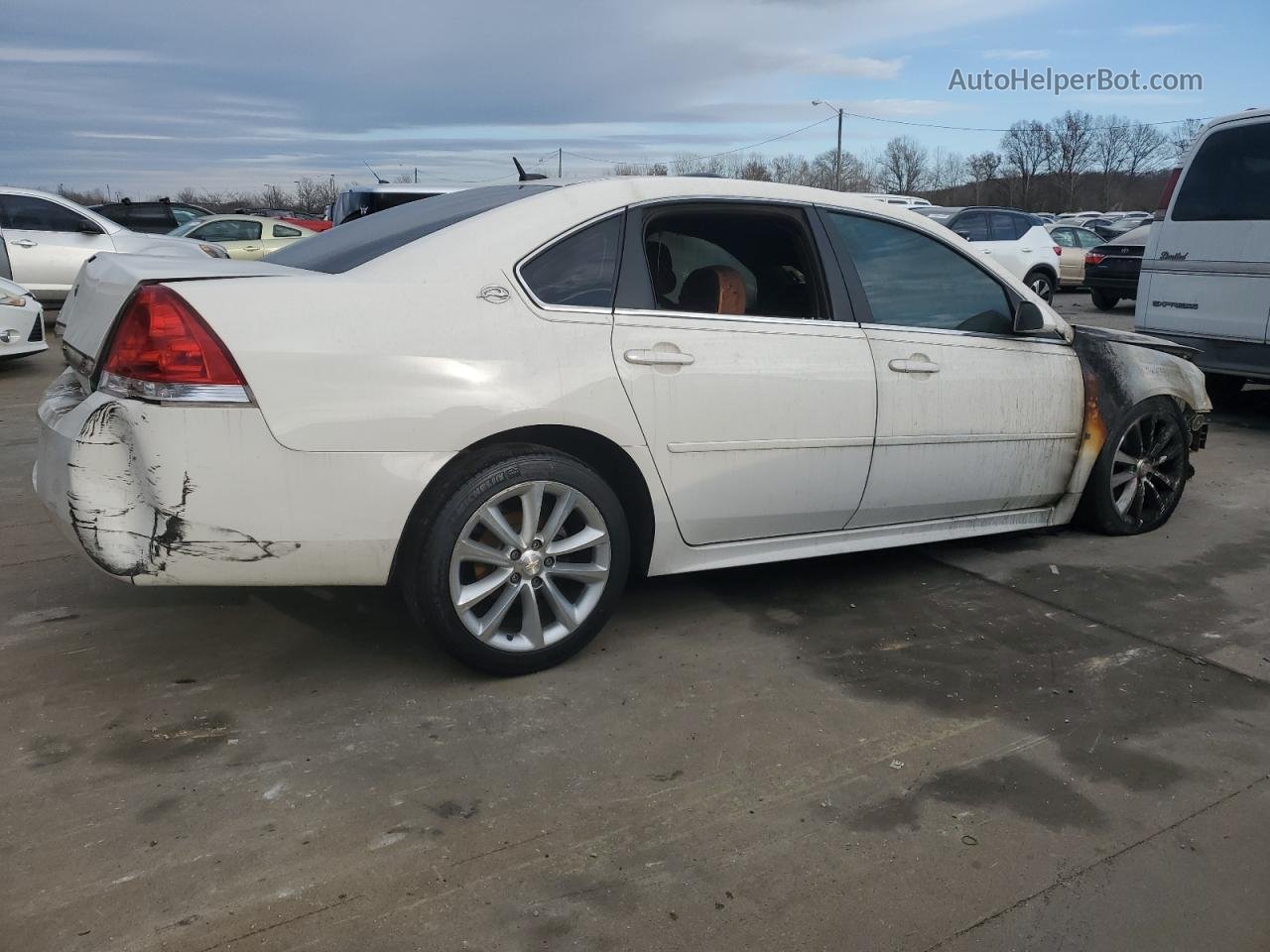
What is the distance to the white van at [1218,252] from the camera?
6.90 m

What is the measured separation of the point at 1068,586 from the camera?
4320 millimetres

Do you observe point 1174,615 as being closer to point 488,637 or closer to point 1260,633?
point 1260,633

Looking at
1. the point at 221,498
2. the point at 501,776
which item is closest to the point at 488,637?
the point at 501,776

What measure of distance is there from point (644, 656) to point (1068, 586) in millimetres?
1913

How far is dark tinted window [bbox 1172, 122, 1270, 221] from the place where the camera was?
6874mm

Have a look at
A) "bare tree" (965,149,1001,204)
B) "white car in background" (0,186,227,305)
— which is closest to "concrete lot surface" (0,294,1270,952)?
"white car in background" (0,186,227,305)

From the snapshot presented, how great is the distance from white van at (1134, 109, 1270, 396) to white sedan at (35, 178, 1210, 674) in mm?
3292

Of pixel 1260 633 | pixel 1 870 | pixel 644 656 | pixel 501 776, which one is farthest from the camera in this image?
pixel 1260 633

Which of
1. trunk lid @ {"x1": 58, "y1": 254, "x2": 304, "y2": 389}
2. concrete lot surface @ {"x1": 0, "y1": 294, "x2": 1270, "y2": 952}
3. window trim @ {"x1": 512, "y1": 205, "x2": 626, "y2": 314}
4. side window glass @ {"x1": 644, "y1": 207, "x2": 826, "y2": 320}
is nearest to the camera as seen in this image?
concrete lot surface @ {"x1": 0, "y1": 294, "x2": 1270, "y2": 952}

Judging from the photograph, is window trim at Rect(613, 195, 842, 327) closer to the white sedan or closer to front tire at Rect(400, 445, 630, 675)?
the white sedan

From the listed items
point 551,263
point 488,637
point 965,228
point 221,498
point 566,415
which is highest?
point 965,228

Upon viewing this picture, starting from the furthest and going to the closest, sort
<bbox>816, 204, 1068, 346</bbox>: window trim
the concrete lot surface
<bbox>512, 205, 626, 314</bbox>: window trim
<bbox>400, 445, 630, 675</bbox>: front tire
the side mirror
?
1. the side mirror
2. <bbox>816, 204, 1068, 346</bbox>: window trim
3. <bbox>512, 205, 626, 314</bbox>: window trim
4. <bbox>400, 445, 630, 675</bbox>: front tire
5. the concrete lot surface

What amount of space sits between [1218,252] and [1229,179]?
1.57 feet

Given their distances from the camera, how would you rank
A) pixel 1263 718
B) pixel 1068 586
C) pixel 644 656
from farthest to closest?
pixel 1068 586 < pixel 644 656 < pixel 1263 718
